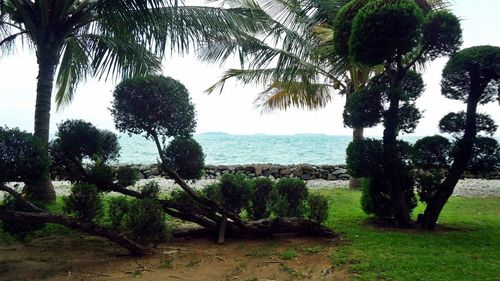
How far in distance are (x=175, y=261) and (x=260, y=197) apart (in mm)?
1889

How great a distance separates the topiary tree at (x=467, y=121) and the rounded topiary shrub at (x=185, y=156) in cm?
393

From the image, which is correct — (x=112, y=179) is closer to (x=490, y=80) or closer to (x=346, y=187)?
(x=490, y=80)

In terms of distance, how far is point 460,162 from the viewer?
20.6 feet

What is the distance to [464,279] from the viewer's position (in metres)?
4.08

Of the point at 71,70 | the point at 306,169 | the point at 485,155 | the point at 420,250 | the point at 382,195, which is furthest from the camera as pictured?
the point at 306,169

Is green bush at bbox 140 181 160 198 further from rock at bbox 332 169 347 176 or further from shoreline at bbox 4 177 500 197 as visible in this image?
rock at bbox 332 169 347 176

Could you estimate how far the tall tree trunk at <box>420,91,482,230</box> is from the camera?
6254mm

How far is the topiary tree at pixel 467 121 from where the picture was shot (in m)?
6.10

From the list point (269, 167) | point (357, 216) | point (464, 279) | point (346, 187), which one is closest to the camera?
point (464, 279)

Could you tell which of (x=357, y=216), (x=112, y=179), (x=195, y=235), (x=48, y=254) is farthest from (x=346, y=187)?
(x=48, y=254)

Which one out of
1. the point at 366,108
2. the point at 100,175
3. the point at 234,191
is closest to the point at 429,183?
the point at 366,108

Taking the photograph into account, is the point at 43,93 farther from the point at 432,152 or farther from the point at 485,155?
the point at 485,155

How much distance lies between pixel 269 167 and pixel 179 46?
8947mm

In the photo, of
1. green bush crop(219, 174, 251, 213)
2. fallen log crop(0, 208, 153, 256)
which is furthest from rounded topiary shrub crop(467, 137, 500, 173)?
fallen log crop(0, 208, 153, 256)
